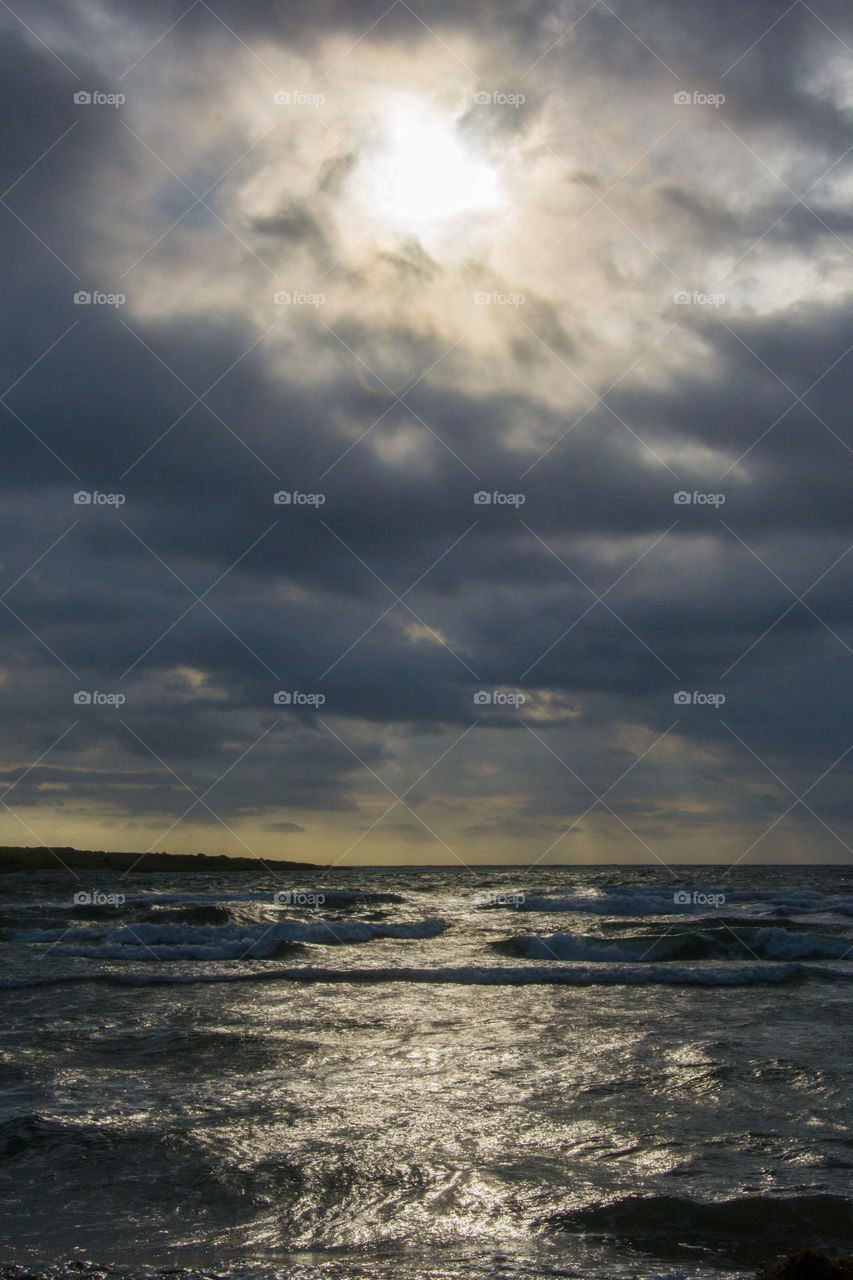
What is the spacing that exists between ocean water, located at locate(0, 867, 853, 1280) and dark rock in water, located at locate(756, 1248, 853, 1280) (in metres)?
1.10

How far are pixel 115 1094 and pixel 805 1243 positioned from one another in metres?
6.72

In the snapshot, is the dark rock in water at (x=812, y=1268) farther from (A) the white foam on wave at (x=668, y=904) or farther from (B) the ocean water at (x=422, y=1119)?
(A) the white foam on wave at (x=668, y=904)

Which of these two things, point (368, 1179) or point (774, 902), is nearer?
point (368, 1179)

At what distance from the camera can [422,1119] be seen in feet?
29.1

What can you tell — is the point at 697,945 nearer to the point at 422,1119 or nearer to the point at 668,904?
the point at 422,1119

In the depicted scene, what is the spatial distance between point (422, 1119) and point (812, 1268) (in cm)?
481

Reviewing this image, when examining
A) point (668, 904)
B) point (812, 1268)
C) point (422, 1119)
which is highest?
point (668, 904)

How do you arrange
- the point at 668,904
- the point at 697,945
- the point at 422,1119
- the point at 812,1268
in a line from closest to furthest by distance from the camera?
the point at 812,1268, the point at 422,1119, the point at 697,945, the point at 668,904

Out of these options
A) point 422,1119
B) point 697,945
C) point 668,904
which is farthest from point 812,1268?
point 668,904

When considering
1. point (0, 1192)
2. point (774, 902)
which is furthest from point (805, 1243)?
point (774, 902)

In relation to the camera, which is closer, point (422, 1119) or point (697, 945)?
point (422, 1119)

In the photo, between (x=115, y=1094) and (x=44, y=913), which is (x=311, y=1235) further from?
(x=44, y=913)

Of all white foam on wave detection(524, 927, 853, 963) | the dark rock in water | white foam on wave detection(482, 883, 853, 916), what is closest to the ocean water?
the dark rock in water

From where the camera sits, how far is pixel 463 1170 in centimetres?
750
